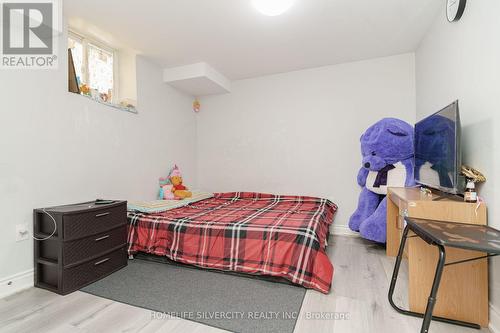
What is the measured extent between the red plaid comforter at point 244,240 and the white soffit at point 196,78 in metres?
1.73

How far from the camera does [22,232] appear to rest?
1.90 meters

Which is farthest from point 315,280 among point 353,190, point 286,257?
point 353,190

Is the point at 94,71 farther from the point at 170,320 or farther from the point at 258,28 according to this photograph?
the point at 170,320

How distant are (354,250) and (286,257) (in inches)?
44.8

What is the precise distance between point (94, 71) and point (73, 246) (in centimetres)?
189

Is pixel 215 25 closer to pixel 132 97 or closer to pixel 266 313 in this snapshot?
pixel 132 97

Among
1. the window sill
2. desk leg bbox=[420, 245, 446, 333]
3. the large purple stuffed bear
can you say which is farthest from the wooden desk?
the window sill

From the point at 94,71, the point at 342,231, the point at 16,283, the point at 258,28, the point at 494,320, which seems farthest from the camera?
the point at 342,231

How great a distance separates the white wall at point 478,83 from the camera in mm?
1366

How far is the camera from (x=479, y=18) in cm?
153

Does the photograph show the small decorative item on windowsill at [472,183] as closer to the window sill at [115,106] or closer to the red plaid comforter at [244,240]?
the red plaid comforter at [244,240]

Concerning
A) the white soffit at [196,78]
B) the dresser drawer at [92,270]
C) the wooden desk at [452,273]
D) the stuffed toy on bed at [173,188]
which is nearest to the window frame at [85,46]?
the white soffit at [196,78]

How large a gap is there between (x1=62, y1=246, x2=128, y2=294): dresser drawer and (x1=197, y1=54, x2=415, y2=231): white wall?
1.97 metres

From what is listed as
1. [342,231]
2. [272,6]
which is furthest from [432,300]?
[342,231]
